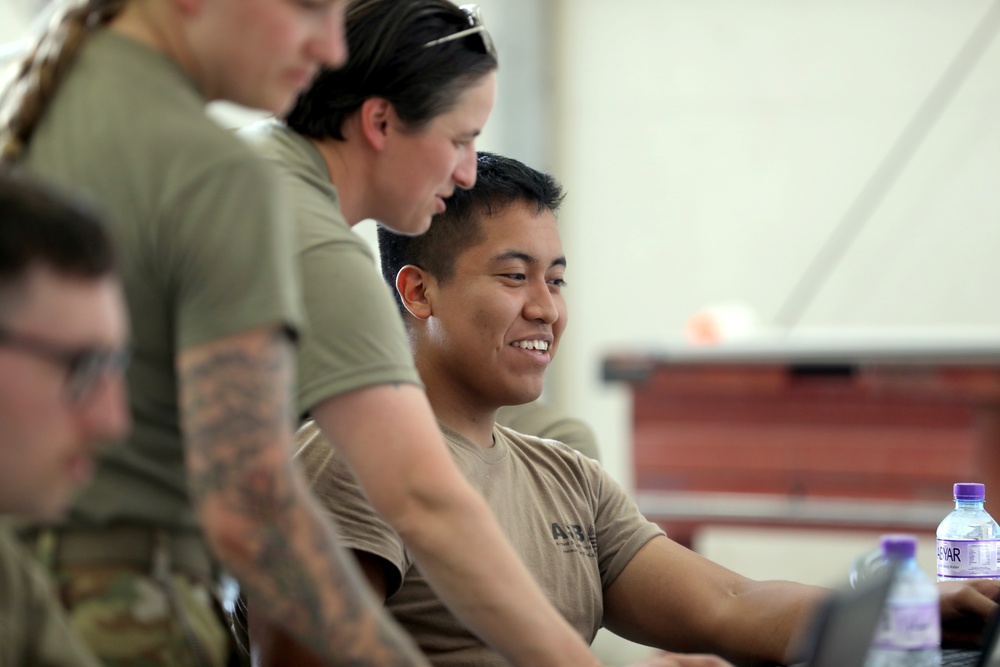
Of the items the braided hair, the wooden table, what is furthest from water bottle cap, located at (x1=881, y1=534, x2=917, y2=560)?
the wooden table

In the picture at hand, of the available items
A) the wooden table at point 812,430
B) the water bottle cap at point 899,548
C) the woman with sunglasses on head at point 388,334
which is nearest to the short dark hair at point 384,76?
the woman with sunglasses on head at point 388,334

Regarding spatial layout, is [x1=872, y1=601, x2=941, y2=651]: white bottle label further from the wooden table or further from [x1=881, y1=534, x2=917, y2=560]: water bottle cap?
the wooden table

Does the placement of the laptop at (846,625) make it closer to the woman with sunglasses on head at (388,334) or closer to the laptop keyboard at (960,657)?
the woman with sunglasses on head at (388,334)

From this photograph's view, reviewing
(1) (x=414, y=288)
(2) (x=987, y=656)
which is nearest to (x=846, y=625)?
(2) (x=987, y=656)

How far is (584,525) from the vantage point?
1879 mm

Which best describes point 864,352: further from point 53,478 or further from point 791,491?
point 53,478

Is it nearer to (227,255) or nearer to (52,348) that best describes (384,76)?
(227,255)

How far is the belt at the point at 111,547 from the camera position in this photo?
105 cm

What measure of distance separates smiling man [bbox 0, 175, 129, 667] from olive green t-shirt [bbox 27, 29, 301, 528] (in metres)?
0.10

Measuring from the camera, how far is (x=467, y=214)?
1.97 meters

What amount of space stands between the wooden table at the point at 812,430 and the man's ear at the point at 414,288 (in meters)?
1.96

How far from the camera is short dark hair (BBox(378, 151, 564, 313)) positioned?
1967mm

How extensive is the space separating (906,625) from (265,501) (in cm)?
71

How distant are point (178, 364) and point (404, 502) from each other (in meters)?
0.28
